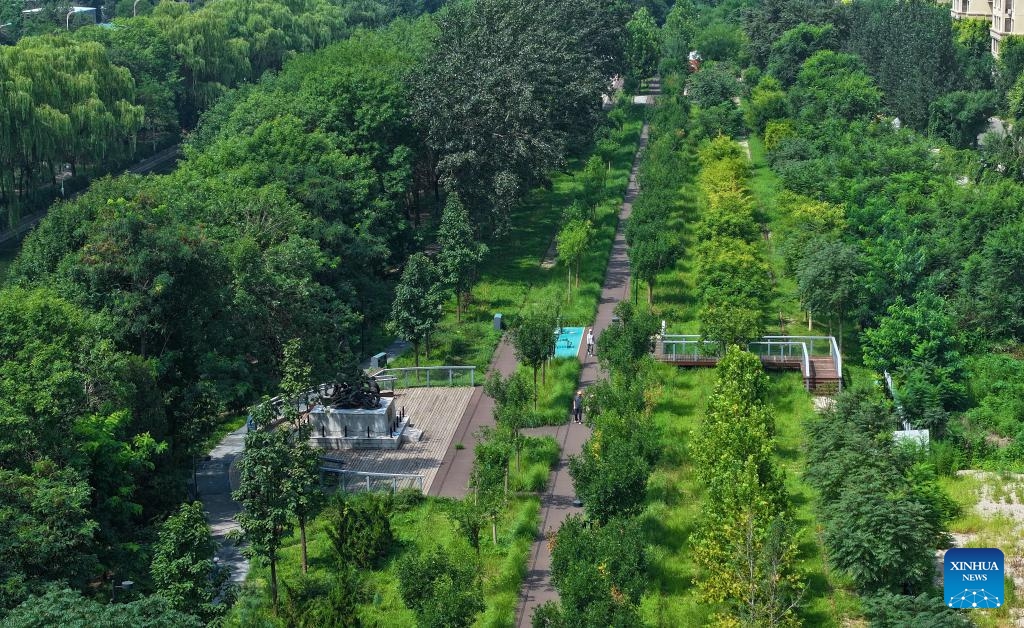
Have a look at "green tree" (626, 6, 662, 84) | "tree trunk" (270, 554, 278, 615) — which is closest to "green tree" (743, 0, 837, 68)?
"green tree" (626, 6, 662, 84)

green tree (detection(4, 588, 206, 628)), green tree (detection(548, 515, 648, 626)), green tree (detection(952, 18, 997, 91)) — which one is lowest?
green tree (detection(548, 515, 648, 626))

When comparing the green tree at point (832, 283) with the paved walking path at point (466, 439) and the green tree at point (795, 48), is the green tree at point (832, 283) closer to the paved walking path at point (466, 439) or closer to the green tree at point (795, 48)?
the paved walking path at point (466, 439)

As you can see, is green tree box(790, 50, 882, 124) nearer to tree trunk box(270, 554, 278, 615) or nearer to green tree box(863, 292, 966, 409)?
green tree box(863, 292, 966, 409)

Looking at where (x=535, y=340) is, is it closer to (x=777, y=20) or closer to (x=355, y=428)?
(x=355, y=428)

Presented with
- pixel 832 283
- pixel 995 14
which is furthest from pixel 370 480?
pixel 995 14

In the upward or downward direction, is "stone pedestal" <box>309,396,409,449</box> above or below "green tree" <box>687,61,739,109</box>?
below

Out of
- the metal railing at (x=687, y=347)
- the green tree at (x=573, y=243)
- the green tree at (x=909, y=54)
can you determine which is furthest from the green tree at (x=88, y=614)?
the green tree at (x=909, y=54)
